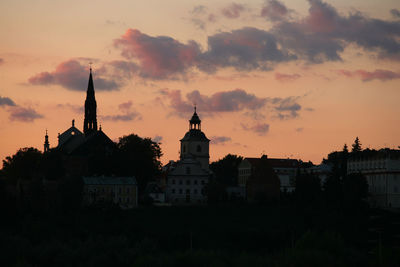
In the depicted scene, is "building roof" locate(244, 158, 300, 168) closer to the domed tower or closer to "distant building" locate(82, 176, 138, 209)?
the domed tower

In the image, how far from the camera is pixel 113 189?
417 ft

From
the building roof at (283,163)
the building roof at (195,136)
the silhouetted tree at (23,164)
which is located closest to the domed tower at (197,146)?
the building roof at (195,136)

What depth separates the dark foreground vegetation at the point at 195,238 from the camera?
74125 mm

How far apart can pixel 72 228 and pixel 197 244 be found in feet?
49.0

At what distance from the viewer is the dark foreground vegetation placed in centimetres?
7412

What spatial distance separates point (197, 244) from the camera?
9281 cm

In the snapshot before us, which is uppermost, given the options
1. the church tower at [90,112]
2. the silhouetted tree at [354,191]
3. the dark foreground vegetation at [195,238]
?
the church tower at [90,112]

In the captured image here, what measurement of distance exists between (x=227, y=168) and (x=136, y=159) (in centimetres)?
4999

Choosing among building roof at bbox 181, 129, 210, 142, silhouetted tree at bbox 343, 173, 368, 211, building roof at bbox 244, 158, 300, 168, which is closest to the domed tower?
building roof at bbox 181, 129, 210, 142

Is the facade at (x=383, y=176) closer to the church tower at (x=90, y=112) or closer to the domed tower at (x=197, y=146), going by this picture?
the domed tower at (x=197, y=146)

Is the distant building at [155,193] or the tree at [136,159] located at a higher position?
the tree at [136,159]

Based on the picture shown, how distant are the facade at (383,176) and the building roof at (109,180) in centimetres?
3282

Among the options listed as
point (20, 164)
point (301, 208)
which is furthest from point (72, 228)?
point (20, 164)

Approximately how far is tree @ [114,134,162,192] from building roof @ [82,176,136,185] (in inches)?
161
